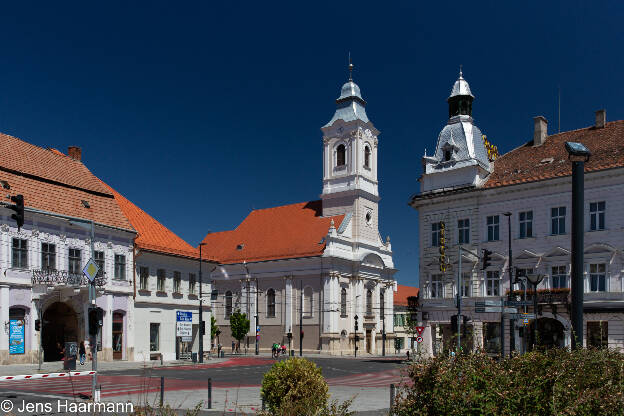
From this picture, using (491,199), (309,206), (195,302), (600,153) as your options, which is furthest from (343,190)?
(600,153)

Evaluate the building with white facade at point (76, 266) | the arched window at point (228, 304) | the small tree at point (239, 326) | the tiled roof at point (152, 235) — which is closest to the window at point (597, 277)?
the building with white facade at point (76, 266)

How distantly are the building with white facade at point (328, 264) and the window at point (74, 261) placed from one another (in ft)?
101

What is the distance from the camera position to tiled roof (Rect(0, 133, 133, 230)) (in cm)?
3888

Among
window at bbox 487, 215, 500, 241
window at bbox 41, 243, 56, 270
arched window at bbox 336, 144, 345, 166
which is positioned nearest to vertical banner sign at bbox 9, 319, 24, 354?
window at bbox 41, 243, 56, 270

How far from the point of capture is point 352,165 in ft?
246

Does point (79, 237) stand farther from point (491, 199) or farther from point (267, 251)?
point (267, 251)

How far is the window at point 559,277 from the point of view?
39.2m

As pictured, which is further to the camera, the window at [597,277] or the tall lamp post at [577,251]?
the window at [597,277]

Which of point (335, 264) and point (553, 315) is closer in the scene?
point (553, 315)

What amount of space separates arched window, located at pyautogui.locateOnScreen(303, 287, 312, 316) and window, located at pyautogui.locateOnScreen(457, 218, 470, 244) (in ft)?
97.0

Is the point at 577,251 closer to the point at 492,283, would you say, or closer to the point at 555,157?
the point at 492,283

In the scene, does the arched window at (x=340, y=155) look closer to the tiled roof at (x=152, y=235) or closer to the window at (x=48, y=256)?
the tiled roof at (x=152, y=235)

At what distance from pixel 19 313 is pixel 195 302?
16.9 meters

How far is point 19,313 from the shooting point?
37.0 meters
